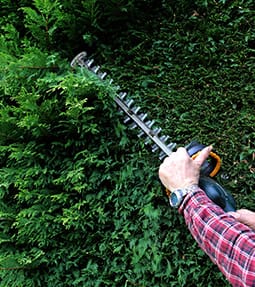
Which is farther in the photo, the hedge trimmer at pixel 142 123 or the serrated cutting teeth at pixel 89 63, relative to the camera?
the serrated cutting teeth at pixel 89 63

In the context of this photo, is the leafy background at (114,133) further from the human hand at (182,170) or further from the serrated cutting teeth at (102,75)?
the human hand at (182,170)

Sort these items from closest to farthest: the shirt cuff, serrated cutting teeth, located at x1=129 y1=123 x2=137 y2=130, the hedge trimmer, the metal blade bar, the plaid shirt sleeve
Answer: the plaid shirt sleeve
the shirt cuff
the hedge trimmer
the metal blade bar
serrated cutting teeth, located at x1=129 y1=123 x2=137 y2=130

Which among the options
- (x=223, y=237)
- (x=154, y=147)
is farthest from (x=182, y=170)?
(x=154, y=147)

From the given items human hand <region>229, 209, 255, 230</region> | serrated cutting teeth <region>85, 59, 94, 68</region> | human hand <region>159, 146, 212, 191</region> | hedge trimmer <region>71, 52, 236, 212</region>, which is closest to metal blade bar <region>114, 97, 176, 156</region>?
hedge trimmer <region>71, 52, 236, 212</region>

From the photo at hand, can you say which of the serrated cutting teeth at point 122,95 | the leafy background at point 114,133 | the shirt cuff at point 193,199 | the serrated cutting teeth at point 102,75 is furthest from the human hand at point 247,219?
the serrated cutting teeth at point 102,75

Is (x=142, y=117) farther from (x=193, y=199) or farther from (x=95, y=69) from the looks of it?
(x=193, y=199)

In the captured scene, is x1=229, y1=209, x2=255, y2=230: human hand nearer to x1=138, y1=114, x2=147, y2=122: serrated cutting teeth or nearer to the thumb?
the thumb

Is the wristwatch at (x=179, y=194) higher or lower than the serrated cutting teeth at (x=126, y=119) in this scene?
lower

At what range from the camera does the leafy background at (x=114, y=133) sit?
255 centimetres

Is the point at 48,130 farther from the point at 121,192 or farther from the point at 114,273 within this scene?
the point at 114,273

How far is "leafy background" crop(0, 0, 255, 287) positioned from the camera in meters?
2.55

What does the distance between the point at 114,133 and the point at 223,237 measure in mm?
1246

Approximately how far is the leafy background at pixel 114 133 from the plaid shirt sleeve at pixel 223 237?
85cm

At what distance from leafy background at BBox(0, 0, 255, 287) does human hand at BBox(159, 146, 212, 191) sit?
0.62 m
